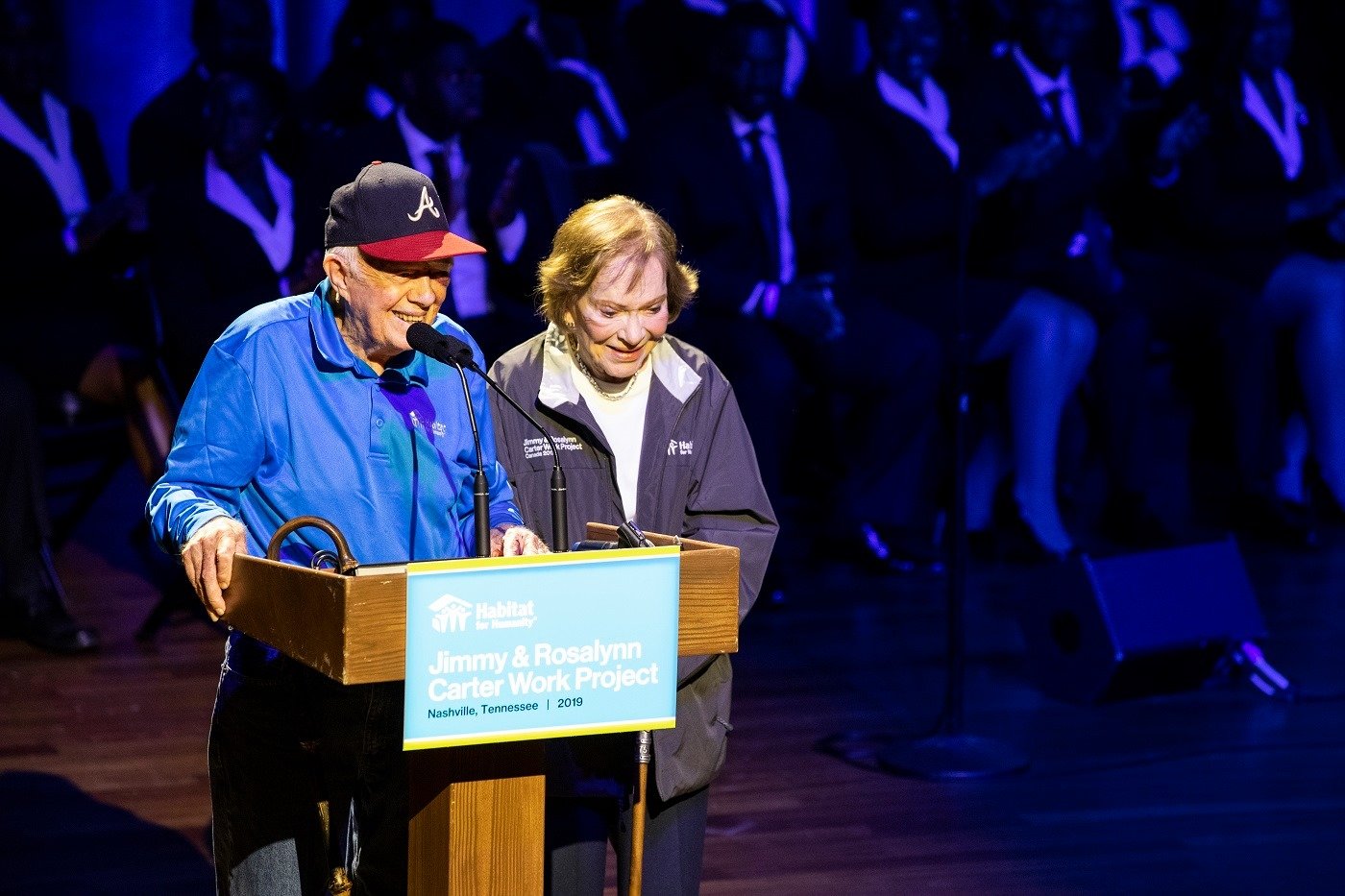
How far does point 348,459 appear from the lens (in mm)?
2168

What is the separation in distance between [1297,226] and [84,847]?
16.0 feet

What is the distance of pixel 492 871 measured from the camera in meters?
1.97

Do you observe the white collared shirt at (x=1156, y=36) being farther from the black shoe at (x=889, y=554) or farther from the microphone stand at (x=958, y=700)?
the microphone stand at (x=958, y=700)

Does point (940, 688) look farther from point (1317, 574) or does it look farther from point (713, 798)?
point (1317, 574)

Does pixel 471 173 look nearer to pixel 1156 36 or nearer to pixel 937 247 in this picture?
pixel 937 247

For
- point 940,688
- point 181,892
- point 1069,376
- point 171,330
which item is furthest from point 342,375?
point 1069,376

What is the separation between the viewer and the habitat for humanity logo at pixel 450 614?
1799mm

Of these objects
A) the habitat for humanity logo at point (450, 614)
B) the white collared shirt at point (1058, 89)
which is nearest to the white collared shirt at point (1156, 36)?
the white collared shirt at point (1058, 89)

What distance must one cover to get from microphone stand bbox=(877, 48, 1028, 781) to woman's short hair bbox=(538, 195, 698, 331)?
165cm

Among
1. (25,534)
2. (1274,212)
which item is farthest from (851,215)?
(25,534)

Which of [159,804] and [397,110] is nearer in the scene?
[159,804]

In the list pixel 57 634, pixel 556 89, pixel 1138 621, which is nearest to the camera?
pixel 1138 621

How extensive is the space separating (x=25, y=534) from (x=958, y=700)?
2.46 metres

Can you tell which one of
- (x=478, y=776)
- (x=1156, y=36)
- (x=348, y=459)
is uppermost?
(x=1156, y=36)
